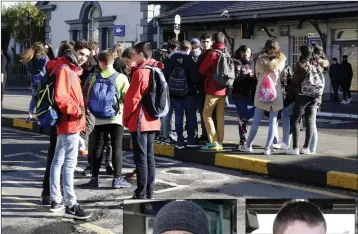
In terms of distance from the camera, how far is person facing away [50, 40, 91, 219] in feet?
8.84

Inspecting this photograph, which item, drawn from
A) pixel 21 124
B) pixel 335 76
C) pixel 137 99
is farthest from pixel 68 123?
pixel 335 76

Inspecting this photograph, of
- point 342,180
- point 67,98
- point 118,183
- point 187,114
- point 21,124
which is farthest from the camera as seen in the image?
point 21,124

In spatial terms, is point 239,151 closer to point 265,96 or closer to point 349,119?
point 265,96

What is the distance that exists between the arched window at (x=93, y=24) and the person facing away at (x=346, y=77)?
564 cm

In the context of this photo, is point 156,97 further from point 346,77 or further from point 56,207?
point 346,77

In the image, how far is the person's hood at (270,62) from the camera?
406 centimetres

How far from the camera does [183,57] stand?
4312 millimetres

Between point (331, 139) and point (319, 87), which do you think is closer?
point (319, 87)

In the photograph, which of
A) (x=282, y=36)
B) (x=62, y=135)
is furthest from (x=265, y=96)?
(x=282, y=36)

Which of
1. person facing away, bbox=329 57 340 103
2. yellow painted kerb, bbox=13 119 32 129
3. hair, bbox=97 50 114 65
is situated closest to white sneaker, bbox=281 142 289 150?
hair, bbox=97 50 114 65

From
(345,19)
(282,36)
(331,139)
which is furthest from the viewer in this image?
(345,19)

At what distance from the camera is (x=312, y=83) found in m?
4.09

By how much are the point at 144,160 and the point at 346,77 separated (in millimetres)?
7019

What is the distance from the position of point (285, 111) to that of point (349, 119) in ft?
8.68
